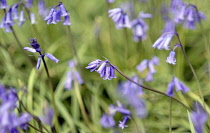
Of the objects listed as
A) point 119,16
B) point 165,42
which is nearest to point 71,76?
point 119,16

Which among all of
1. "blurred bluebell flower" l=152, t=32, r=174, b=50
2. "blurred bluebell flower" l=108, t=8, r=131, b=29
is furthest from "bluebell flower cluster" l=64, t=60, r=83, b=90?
"blurred bluebell flower" l=152, t=32, r=174, b=50

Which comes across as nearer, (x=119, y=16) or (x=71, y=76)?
(x=119, y=16)

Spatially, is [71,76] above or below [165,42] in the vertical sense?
below

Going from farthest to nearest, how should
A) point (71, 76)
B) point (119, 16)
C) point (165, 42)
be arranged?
1. point (71, 76)
2. point (119, 16)
3. point (165, 42)

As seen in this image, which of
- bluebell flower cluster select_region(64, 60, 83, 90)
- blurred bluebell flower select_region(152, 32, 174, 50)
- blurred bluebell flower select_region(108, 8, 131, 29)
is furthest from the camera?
bluebell flower cluster select_region(64, 60, 83, 90)

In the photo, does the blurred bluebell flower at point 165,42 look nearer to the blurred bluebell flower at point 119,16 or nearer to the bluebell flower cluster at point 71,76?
the blurred bluebell flower at point 119,16

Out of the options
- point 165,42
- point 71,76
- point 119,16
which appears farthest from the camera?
point 71,76

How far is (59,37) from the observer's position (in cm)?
484

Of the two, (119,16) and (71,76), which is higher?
(119,16)

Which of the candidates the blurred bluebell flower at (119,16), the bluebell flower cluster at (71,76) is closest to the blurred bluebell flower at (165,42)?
the blurred bluebell flower at (119,16)

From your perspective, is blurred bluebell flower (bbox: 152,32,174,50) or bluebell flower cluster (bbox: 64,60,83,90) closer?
blurred bluebell flower (bbox: 152,32,174,50)

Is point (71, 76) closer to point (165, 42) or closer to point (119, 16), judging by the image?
point (119, 16)

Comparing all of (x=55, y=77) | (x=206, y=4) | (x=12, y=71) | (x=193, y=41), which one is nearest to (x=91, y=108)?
(x=55, y=77)

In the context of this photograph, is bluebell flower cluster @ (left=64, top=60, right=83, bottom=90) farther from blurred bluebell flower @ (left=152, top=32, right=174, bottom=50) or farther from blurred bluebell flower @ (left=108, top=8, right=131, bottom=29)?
blurred bluebell flower @ (left=152, top=32, right=174, bottom=50)
